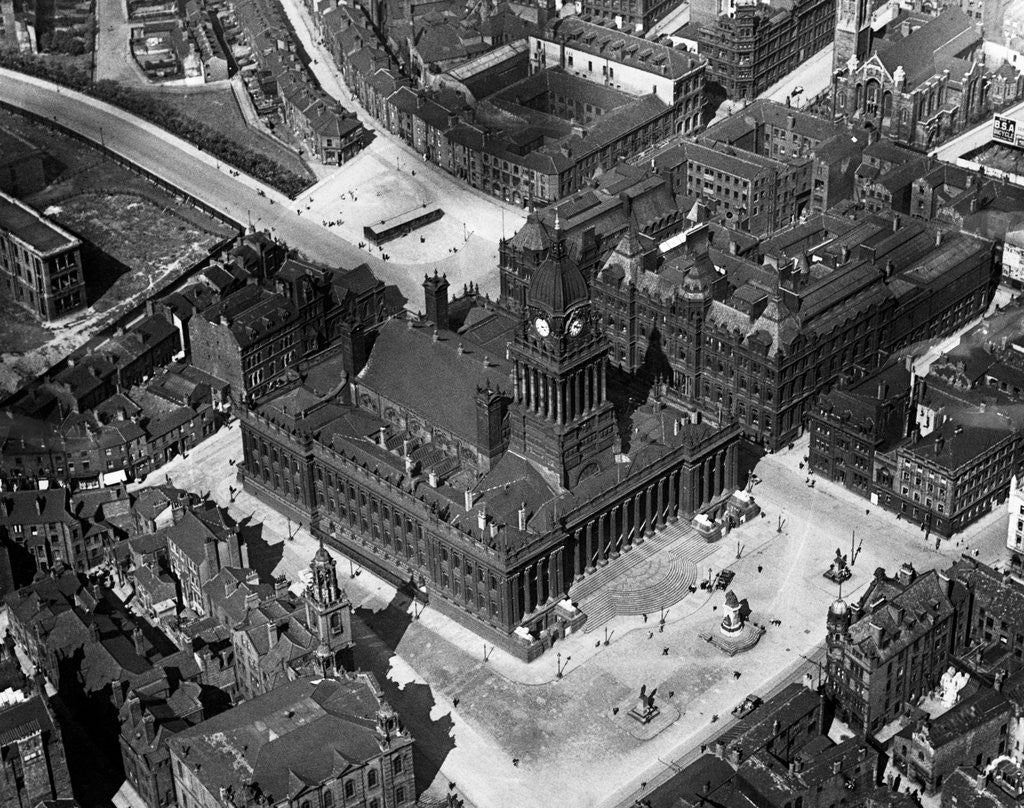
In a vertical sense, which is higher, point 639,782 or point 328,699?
point 328,699

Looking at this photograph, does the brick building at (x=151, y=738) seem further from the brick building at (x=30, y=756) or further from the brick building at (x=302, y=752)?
the brick building at (x=30, y=756)

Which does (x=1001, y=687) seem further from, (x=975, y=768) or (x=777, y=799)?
(x=777, y=799)

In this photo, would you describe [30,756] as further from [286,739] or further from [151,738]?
[286,739]

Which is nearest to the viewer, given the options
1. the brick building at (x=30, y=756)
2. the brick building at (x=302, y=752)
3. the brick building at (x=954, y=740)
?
the brick building at (x=302, y=752)

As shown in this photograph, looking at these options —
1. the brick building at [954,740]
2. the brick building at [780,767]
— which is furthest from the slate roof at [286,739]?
the brick building at [954,740]

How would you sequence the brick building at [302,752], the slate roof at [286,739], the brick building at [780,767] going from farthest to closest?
the brick building at [780,767] < the slate roof at [286,739] < the brick building at [302,752]

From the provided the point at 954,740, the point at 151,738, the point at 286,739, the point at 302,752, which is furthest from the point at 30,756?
the point at 954,740

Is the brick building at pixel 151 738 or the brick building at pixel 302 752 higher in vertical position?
the brick building at pixel 302 752

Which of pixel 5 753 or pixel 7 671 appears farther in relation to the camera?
pixel 7 671

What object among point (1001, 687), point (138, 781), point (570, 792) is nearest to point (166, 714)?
point (138, 781)
